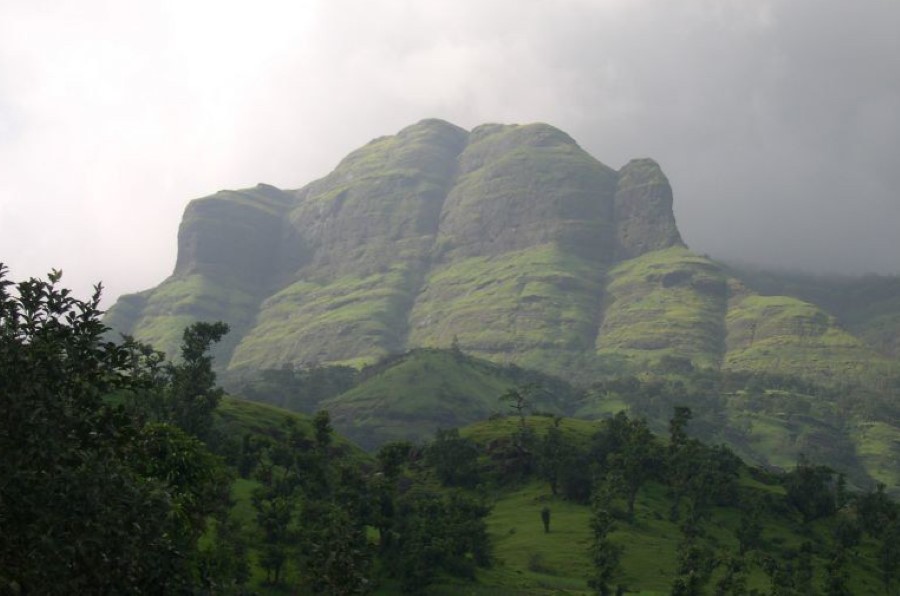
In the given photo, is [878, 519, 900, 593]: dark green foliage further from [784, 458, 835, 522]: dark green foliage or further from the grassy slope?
[784, 458, 835, 522]: dark green foliage

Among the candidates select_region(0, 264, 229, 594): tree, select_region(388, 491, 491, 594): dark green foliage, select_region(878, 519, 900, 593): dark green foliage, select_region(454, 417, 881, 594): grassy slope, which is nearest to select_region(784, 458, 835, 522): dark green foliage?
select_region(454, 417, 881, 594): grassy slope

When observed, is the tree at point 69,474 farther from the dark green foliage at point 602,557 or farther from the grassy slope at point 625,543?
the dark green foliage at point 602,557

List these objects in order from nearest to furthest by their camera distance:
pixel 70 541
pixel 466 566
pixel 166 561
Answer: pixel 70 541
pixel 166 561
pixel 466 566

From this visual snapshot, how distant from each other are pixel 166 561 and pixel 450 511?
338 ft

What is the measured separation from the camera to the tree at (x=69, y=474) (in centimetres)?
2392

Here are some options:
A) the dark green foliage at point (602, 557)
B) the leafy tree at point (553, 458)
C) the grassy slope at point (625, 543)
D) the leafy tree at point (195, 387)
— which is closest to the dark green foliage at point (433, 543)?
the grassy slope at point (625, 543)

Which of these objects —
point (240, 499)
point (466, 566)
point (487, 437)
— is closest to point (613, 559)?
point (466, 566)

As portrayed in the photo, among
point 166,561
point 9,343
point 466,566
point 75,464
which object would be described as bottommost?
point 466,566

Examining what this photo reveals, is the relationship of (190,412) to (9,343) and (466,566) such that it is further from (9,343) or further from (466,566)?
(9,343)

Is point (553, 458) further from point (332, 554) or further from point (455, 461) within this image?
point (332, 554)

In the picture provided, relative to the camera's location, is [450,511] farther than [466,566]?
Yes

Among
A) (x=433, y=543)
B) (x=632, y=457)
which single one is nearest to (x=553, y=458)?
(x=632, y=457)

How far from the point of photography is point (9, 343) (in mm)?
26594

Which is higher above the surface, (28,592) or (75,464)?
(75,464)
